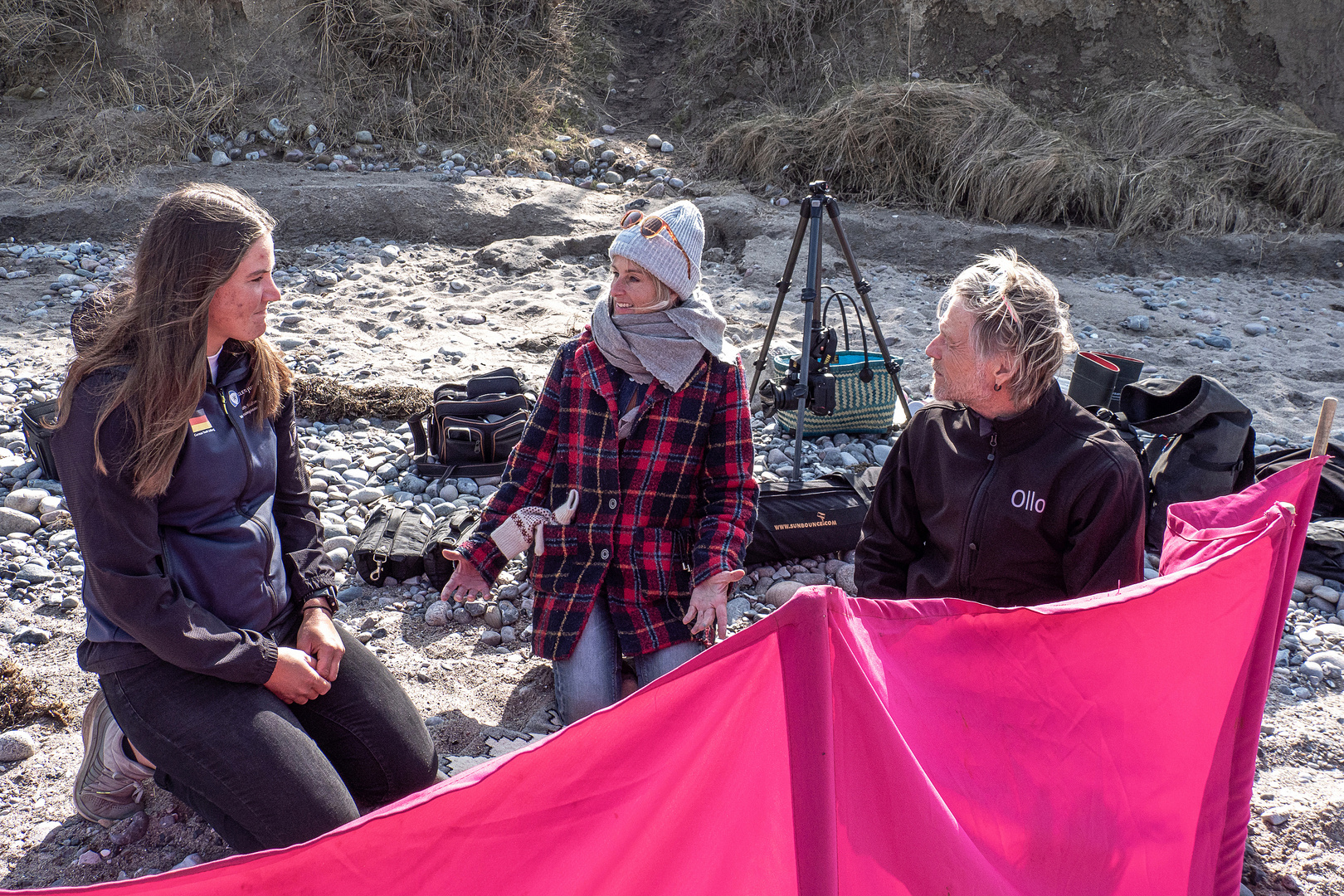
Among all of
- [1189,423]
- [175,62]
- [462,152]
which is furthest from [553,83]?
[1189,423]

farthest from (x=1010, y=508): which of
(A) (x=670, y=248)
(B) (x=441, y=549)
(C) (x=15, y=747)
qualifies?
(C) (x=15, y=747)

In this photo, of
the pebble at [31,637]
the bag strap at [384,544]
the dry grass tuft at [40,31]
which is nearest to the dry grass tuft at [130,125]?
the dry grass tuft at [40,31]

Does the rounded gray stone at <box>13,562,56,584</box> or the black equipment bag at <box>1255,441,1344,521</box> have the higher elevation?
the black equipment bag at <box>1255,441,1344,521</box>

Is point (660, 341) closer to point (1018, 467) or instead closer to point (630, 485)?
point (630, 485)

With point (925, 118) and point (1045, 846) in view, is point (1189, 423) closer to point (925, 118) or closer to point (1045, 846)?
point (1045, 846)

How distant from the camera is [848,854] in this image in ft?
4.56

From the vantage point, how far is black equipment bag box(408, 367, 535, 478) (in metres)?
4.59

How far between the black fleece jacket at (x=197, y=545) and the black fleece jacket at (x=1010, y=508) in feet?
5.17

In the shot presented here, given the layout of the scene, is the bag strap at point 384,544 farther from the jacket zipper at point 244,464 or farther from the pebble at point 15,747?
the jacket zipper at point 244,464

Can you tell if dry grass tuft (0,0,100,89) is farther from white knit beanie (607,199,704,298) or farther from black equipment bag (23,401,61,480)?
white knit beanie (607,199,704,298)

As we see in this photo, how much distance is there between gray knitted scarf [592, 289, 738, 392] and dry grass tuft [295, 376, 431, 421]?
2.74 meters

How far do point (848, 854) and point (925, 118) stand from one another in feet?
30.9

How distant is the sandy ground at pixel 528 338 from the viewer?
8.18 feet

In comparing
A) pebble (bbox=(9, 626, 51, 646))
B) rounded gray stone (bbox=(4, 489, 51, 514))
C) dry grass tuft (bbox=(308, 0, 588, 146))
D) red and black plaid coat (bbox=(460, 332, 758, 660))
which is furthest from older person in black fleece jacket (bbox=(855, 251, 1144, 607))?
dry grass tuft (bbox=(308, 0, 588, 146))
